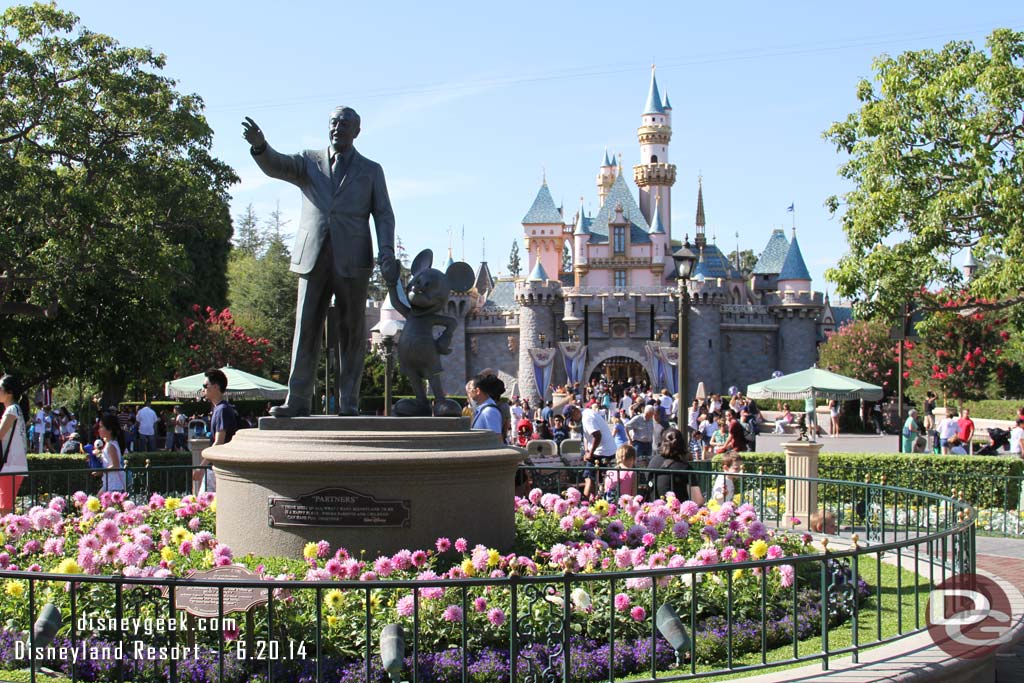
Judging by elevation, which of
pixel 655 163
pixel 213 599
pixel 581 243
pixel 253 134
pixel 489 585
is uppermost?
pixel 655 163

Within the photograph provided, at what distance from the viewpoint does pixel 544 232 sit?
71.4 m

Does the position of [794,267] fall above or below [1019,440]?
above

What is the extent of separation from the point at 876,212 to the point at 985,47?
2988mm

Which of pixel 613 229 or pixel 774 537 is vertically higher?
pixel 613 229

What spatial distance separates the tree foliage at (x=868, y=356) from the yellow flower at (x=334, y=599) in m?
39.5

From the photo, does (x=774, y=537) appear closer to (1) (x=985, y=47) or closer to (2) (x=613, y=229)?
(1) (x=985, y=47)

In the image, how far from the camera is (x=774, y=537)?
27.4ft

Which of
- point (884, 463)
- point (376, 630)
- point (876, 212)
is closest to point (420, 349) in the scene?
point (376, 630)

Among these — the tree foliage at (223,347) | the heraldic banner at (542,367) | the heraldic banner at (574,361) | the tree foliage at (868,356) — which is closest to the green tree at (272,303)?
the tree foliage at (223,347)

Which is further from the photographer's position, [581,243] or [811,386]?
[581,243]

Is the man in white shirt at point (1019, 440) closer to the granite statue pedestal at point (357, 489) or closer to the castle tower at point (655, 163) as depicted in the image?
the granite statue pedestal at point (357, 489)

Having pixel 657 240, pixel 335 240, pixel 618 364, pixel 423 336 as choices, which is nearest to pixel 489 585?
pixel 423 336

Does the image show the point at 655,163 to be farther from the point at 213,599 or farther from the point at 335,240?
the point at 213,599
